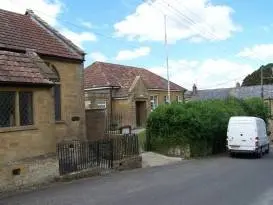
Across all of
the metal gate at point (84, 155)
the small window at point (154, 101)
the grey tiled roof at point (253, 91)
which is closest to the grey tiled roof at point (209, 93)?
the grey tiled roof at point (253, 91)

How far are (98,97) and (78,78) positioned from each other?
17491mm

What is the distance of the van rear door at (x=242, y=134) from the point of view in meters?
28.1

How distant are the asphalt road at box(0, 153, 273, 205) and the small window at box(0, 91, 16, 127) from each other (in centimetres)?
249

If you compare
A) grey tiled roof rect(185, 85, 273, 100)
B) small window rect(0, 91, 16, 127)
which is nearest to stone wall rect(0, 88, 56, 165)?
small window rect(0, 91, 16, 127)

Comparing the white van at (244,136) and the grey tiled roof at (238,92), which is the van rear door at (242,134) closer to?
the white van at (244,136)

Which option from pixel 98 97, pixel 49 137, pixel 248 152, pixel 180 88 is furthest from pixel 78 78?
pixel 180 88

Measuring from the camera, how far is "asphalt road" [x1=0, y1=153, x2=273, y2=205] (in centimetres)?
1212

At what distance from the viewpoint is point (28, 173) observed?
15.2m

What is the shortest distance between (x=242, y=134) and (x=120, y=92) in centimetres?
1621

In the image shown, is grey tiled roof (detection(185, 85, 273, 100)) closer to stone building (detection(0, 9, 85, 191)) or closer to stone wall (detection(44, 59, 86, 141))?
stone wall (detection(44, 59, 86, 141))

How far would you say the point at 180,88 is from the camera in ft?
178

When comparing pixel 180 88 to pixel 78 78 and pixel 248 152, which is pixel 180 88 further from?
pixel 78 78

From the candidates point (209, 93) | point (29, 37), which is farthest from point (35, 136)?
point (209, 93)

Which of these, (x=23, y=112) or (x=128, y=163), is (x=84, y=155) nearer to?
(x=128, y=163)
